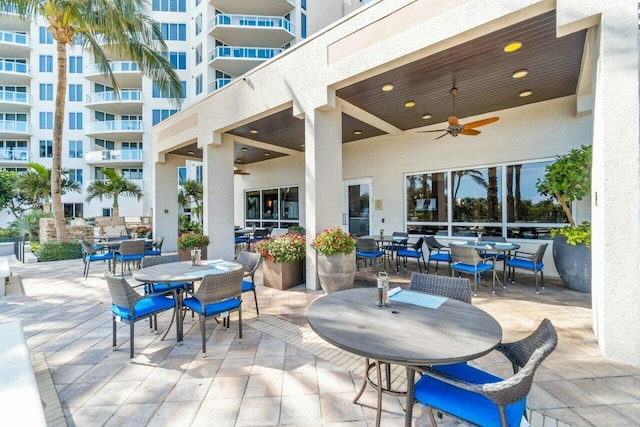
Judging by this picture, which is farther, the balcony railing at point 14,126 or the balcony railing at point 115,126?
→ the balcony railing at point 115,126

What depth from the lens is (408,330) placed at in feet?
5.49

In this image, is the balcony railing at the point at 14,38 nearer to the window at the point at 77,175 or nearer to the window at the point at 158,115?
the window at the point at 77,175

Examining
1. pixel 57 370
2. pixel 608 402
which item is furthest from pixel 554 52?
pixel 57 370

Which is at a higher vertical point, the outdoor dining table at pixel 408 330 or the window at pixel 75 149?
the window at pixel 75 149

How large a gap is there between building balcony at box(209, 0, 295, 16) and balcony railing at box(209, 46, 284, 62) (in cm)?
181

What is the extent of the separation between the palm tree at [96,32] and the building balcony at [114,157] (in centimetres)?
1123

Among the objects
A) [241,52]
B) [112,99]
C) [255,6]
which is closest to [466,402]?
[241,52]

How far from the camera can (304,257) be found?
17.6 ft

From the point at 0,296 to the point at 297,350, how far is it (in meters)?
5.54

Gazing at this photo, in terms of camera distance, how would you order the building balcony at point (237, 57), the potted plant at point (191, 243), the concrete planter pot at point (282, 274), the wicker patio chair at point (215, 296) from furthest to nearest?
the building balcony at point (237, 57)
the potted plant at point (191, 243)
the concrete planter pot at point (282, 274)
the wicker patio chair at point (215, 296)

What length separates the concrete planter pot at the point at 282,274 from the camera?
507 cm

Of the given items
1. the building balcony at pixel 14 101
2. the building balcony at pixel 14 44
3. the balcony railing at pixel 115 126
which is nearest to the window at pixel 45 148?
the building balcony at pixel 14 101

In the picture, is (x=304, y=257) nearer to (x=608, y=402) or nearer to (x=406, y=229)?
(x=406, y=229)

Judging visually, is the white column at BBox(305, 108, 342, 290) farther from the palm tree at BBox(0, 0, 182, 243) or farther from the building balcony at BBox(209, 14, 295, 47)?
the building balcony at BBox(209, 14, 295, 47)
